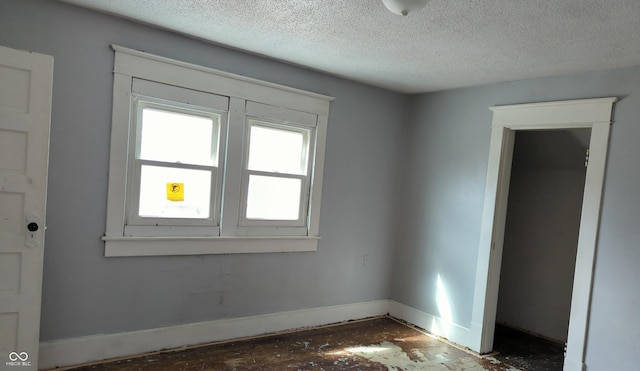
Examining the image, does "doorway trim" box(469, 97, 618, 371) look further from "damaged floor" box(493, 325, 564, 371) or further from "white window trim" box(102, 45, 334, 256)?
"white window trim" box(102, 45, 334, 256)

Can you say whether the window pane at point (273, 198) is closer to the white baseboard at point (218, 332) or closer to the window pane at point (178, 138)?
the window pane at point (178, 138)

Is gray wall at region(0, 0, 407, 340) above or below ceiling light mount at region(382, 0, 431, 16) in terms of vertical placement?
below

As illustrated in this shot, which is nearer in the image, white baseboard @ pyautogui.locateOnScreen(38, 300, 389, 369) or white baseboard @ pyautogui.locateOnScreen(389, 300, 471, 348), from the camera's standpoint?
white baseboard @ pyautogui.locateOnScreen(38, 300, 389, 369)

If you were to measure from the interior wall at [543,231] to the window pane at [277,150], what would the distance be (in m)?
2.40

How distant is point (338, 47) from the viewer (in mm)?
2971

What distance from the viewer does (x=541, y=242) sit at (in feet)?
13.8

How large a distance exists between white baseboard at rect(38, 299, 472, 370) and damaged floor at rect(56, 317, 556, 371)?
76 mm

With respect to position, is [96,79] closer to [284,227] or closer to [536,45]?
[284,227]

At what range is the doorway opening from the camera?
392 cm

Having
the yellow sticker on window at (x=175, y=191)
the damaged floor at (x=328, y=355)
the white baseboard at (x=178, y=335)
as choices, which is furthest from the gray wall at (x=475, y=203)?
the yellow sticker on window at (x=175, y=191)

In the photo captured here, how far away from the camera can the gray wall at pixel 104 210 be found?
2.61 metres

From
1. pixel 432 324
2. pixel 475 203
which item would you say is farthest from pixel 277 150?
pixel 432 324

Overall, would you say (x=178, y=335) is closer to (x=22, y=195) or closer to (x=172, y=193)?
(x=172, y=193)

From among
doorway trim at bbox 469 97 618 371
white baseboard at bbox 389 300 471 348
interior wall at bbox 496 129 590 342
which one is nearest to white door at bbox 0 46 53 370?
white baseboard at bbox 389 300 471 348
